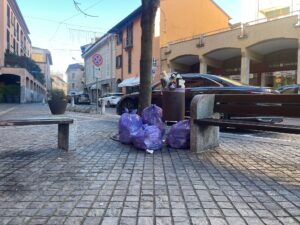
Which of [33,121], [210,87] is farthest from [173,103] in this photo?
[33,121]

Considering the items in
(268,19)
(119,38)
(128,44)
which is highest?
(119,38)

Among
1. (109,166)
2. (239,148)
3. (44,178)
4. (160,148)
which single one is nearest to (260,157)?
(239,148)

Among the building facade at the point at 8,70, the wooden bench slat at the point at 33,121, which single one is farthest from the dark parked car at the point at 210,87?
the building facade at the point at 8,70

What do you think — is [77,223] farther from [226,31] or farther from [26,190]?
[226,31]

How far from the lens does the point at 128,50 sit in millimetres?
33781

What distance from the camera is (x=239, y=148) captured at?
229 inches

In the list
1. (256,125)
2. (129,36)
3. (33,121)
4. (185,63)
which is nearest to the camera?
(256,125)

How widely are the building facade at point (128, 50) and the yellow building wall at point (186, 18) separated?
9.71ft

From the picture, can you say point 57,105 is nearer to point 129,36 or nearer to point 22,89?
point 129,36

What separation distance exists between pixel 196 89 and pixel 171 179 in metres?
5.81

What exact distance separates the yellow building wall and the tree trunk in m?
20.7

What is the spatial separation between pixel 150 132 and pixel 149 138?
0.33ft

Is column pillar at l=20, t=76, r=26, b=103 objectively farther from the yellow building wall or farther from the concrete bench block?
the concrete bench block

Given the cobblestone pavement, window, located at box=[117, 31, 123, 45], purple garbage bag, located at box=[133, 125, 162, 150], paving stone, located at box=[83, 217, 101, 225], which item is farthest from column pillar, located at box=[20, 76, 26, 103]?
paving stone, located at box=[83, 217, 101, 225]
